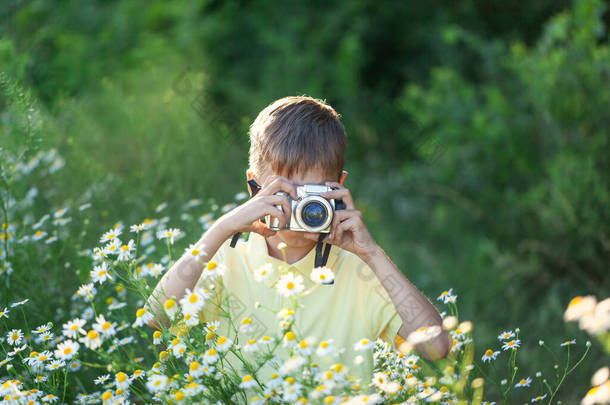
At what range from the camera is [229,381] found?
4.12 ft

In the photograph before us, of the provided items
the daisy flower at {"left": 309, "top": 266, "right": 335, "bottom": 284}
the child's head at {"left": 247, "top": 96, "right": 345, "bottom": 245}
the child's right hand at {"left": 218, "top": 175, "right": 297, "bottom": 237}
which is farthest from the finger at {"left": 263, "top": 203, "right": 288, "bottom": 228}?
the daisy flower at {"left": 309, "top": 266, "right": 335, "bottom": 284}

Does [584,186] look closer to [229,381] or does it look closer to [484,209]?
[484,209]

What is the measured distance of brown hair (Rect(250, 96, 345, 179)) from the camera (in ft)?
5.24

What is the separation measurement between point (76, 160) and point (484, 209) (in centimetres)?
276

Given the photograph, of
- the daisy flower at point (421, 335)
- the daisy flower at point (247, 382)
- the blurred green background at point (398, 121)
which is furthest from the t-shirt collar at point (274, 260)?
the blurred green background at point (398, 121)

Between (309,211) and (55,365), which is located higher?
(309,211)

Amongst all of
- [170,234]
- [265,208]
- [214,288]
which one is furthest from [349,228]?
[170,234]

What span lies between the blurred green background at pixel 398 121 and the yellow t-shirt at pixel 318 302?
2.12 ft

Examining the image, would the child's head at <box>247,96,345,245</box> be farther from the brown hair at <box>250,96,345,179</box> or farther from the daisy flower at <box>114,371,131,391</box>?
the daisy flower at <box>114,371,131,391</box>

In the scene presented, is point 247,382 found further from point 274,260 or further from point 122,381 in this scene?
point 274,260

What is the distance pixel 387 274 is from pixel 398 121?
5.16 m

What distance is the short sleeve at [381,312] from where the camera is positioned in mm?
1606

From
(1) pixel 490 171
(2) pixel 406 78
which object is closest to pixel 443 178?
(1) pixel 490 171

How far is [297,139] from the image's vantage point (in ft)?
5.23
